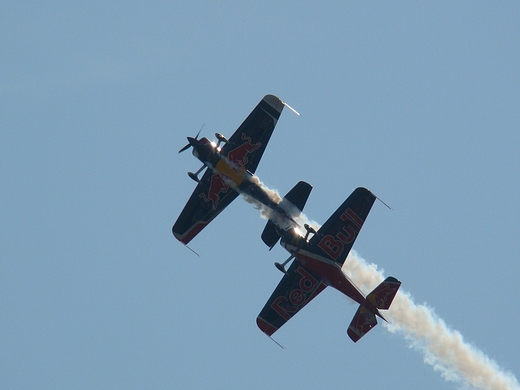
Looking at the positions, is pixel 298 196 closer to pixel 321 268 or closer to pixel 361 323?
pixel 321 268

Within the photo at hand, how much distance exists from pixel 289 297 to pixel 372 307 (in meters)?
3.94

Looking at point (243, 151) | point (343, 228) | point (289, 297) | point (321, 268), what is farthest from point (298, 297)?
point (243, 151)

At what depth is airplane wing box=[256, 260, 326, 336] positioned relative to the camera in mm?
78438

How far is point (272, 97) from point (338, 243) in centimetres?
746

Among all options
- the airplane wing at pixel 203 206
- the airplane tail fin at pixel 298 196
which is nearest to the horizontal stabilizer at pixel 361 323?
the airplane tail fin at pixel 298 196

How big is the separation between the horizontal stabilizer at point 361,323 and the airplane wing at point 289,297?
2.14 m

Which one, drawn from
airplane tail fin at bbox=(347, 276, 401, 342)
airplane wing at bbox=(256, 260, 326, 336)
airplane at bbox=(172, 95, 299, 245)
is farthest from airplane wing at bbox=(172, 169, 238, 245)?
airplane tail fin at bbox=(347, 276, 401, 342)

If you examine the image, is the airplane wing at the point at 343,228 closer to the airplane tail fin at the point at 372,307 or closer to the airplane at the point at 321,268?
the airplane at the point at 321,268

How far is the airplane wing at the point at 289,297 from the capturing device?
78.4m

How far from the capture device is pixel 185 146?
7900cm

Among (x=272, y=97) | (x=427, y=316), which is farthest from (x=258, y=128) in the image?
(x=427, y=316)

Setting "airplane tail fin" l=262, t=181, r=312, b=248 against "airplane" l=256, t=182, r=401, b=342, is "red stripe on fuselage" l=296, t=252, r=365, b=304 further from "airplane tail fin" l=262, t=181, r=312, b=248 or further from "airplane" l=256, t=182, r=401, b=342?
"airplane tail fin" l=262, t=181, r=312, b=248

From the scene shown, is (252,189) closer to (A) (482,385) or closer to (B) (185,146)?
(B) (185,146)

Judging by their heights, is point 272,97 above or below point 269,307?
above
